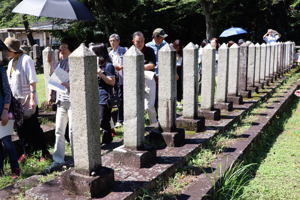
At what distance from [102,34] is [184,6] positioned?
570cm

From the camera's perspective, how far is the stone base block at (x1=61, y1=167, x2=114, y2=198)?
3.00 metres

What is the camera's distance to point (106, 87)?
5.14 m

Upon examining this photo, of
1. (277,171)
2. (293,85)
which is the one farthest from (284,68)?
(277,171)

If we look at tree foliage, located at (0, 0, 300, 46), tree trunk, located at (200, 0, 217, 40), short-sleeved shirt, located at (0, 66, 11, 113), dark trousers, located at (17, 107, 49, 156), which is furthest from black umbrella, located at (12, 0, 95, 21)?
tree foliage, located at (0, 0, 300, 46)

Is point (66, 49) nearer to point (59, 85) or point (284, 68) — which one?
point (59, 85)

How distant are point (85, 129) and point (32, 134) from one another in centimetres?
227

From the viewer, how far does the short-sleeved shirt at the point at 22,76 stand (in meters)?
4.50

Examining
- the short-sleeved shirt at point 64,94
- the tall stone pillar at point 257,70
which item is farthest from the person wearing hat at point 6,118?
the tall stone pillar at point 257,70

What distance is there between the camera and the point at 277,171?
4.50 metres

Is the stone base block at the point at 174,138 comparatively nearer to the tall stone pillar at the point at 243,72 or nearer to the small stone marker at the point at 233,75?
the small stone marker at the point at 233,75

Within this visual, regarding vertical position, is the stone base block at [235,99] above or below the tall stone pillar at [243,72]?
below

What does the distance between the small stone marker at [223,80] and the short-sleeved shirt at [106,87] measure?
2.36 metres

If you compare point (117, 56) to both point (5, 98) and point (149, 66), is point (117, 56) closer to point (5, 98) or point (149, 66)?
point (149, 66)

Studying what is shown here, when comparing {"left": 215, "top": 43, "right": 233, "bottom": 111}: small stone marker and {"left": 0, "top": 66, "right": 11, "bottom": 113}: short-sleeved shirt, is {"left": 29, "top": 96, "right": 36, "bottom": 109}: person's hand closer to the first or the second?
{"left": 0, "top": 66, "right": 11, "bottom": 113}: short-sleeved shirt
